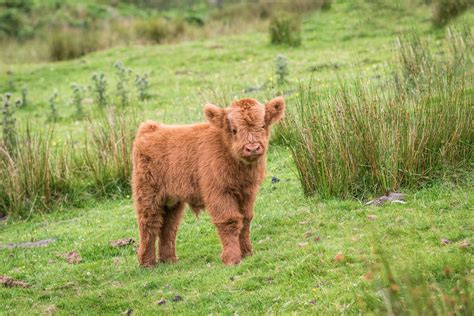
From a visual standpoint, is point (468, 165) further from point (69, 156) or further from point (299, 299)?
point (69, 156)

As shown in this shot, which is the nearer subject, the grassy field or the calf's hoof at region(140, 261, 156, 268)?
the grassy field

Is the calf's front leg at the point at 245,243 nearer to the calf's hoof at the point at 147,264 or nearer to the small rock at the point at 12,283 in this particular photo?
the calf's hoof at the point at 147,264

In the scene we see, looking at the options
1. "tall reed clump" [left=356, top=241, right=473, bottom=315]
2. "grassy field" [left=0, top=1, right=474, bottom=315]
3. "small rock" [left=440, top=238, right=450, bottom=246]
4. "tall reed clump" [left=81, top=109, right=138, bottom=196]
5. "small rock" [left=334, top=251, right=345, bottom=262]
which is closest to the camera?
"tall reed clump" [left=356, top=241, right=473, bottom=315]

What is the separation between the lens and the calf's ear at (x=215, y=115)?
279 inches

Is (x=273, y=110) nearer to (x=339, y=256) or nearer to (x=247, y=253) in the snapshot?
(x=247, y=253)

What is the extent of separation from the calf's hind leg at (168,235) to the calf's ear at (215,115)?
4.13ft

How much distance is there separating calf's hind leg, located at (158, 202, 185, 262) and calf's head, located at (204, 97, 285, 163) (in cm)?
128

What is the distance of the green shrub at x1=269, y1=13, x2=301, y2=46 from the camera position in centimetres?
2248

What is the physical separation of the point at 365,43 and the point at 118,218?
482 inches

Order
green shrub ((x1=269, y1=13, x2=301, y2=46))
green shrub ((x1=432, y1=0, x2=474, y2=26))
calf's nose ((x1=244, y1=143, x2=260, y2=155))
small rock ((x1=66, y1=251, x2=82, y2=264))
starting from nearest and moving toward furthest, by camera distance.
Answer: calf's nose ((x1=244, y1=143, x2=260, y2=155)) → small rock ((x1=66, y1=251, x2=82, y2=264)) → green shrub ((x1=432, y1=0, x2=474, y2=26)) → green shrub ((x1=269, y1=13, x2=301, y2=46))

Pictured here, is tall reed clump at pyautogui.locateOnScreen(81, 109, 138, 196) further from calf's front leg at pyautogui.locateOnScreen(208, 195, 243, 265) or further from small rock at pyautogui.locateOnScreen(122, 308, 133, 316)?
small rock at pyautogui.locateOnScreen(122, 308, 133, 316)

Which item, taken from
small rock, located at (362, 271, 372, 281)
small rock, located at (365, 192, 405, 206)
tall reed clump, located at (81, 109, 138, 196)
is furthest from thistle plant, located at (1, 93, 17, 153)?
small rock, located at (362, 271, 372, 281)

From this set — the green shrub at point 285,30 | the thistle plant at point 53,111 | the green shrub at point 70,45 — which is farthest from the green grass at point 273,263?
the green shrub at point 70,45

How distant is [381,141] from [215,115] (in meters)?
2.32
